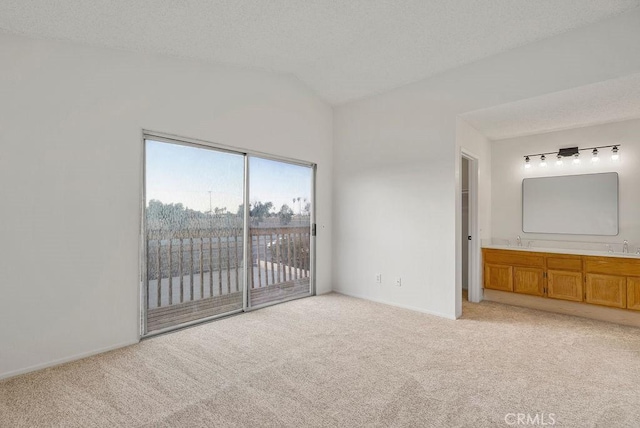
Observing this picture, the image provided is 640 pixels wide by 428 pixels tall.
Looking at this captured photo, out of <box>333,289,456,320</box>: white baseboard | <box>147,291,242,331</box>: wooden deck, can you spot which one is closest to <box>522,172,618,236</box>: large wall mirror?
<box>333,289,456,320</box>: white baseboard

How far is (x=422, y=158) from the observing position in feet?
13.4

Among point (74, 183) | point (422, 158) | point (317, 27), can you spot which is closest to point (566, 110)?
point (422, 158)

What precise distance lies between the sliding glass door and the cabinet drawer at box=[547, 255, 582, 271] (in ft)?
10.7

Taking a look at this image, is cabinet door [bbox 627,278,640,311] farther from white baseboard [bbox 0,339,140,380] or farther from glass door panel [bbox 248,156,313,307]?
white baseboard [bbox 0,339,140,380]

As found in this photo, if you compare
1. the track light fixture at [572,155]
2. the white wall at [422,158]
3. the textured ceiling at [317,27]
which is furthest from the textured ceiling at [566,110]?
the textured ceiling at [317,27]

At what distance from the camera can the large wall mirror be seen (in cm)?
407

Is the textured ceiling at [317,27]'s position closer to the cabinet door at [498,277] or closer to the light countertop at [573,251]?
the light countertop at [573,251]

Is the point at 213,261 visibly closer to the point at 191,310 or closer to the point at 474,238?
the point at 191,310

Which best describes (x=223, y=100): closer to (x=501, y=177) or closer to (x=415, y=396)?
(x=415, y=396)

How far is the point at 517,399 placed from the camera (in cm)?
212

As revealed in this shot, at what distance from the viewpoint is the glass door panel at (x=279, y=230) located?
4086 millimetres

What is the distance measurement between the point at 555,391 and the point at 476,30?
10.4ft

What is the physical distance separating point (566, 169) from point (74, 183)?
577 cm

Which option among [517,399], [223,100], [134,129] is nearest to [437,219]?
[517,399]
